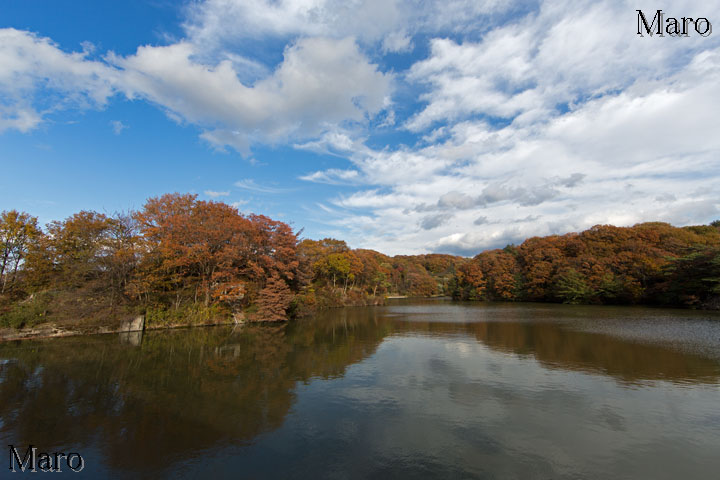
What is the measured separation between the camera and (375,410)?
317 inches

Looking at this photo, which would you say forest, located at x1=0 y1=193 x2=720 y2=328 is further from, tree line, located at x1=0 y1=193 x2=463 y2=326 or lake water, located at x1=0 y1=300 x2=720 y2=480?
lake water, located at x1=0 y1=300 x2=720 y2=480

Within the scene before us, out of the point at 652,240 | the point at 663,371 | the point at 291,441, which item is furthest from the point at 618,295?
the point at 291,441

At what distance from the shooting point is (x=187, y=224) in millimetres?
23672

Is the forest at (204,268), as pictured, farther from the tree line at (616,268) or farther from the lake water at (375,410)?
the lake water at (375,410)

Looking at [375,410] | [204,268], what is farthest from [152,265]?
[375,410]

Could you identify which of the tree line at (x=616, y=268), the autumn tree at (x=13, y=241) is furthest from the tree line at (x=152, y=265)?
the tree line at (x=616, y=268)

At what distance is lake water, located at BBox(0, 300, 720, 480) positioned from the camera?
18.4 feet

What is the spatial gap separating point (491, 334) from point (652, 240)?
34862mm

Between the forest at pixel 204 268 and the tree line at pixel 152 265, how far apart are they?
72 mm

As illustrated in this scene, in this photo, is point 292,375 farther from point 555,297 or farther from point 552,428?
point 555,297

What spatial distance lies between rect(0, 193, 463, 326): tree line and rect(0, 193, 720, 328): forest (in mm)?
72

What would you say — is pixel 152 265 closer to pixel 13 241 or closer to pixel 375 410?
pixel 13 241

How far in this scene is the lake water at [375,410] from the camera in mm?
5609

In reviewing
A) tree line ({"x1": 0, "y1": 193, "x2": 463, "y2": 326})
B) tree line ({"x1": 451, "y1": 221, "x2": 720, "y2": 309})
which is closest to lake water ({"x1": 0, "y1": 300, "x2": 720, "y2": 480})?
tree line ({"x1": 0, "y1": 193, "x2": 463, "y2": 326})
